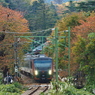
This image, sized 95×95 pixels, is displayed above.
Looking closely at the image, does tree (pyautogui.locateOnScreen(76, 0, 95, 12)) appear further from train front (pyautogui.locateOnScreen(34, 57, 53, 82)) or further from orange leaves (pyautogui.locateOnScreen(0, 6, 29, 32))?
train front (pyautogui.locateOnScreen(34, 57, 53, 82))

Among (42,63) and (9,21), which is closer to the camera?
(9,21)

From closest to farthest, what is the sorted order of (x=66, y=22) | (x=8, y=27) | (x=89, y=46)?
1. (x=89, y=46)
2. (x=8, y=27)
3. (x=66, y=22)

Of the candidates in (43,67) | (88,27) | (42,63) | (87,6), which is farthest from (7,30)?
(87,6)

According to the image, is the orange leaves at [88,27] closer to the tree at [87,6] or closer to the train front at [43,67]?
the train front at [43,67]

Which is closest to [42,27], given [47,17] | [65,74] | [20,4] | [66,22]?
[47,17]

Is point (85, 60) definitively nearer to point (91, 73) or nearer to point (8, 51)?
point (91, 73)

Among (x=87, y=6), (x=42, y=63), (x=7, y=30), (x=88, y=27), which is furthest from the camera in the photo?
(x=87, y=6)

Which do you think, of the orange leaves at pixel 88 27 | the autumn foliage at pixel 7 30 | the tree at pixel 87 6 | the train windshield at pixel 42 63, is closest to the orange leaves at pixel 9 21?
the autumn foliage at pixel 7 30

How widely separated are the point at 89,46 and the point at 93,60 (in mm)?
1227

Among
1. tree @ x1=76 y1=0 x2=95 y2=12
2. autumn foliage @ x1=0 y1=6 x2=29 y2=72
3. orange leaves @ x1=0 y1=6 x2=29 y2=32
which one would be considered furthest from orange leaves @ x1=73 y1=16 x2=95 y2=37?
tree @ x1=76 y1=0 x2=95 y2=12

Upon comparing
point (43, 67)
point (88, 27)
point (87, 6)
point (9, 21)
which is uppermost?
point (87, 6)

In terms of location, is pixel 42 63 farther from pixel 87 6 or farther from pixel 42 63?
pixel 87 6

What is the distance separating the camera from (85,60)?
22.2m

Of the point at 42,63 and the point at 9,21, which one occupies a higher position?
the point at 9,21
